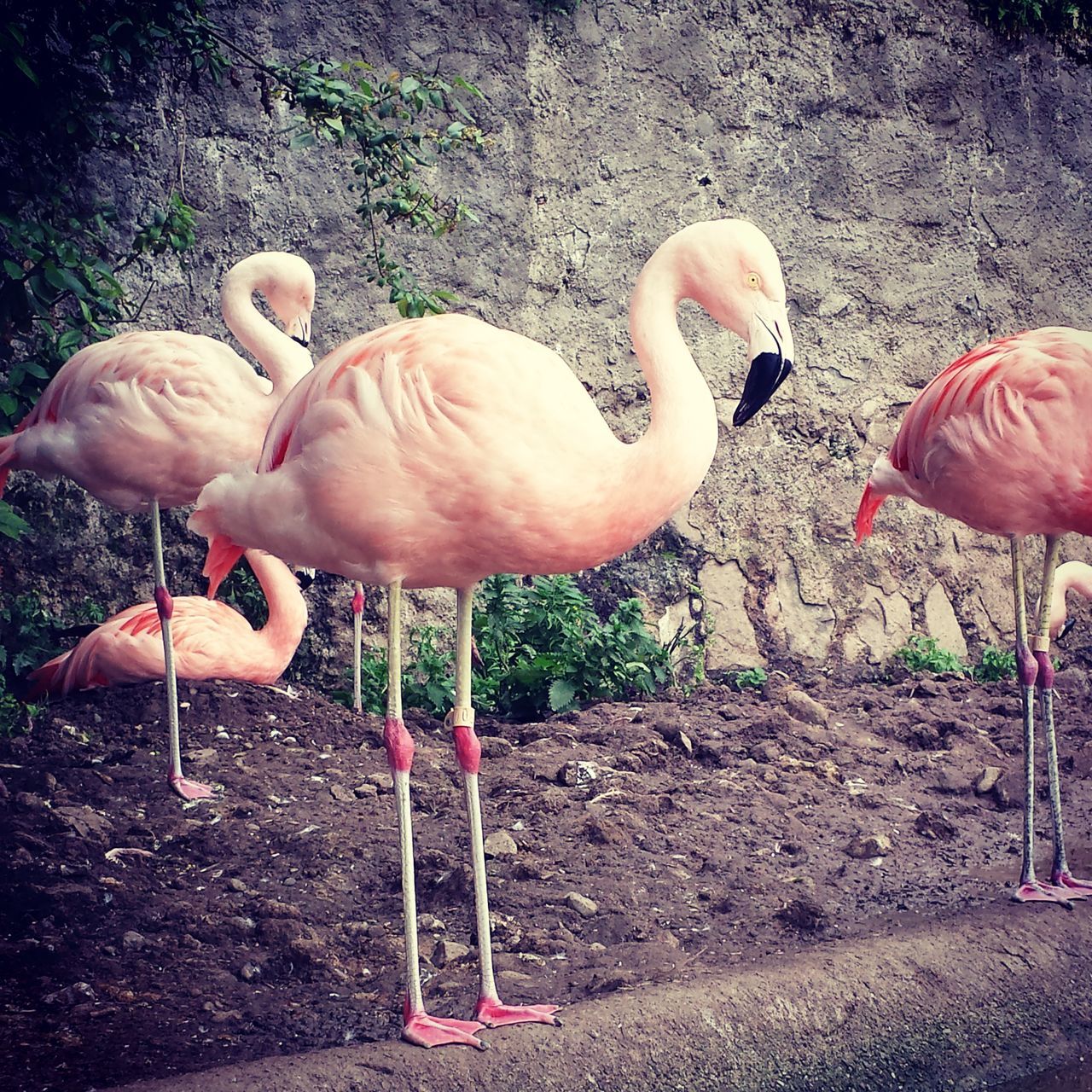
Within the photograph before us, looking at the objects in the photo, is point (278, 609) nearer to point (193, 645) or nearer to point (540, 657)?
point (193, 645)

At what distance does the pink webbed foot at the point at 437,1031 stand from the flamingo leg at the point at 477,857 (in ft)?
0.19

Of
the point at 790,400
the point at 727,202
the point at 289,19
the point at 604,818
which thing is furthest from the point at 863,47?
the point at 604,818

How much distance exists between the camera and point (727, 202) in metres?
5.36

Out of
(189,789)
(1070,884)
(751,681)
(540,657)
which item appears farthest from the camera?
(751,681)

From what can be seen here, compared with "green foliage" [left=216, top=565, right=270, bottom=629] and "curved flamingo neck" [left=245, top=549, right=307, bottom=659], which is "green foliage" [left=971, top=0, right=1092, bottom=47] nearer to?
"curved flamingo neck" [left=245, top=549, right=307, bottom=659]

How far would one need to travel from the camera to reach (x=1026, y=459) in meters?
3.20

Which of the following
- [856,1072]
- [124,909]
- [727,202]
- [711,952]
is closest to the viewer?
[856,1072]

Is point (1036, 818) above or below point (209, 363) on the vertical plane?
below

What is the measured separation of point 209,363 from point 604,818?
190 centimetres

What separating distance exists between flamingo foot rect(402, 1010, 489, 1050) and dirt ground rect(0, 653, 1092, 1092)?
0.37 ft

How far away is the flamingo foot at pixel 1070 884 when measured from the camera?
3.11 m

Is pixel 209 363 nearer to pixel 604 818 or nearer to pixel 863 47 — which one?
pixel 604 818

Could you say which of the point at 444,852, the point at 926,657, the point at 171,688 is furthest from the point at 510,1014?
the point at 926,657

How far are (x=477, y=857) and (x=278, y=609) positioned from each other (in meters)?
2.32
